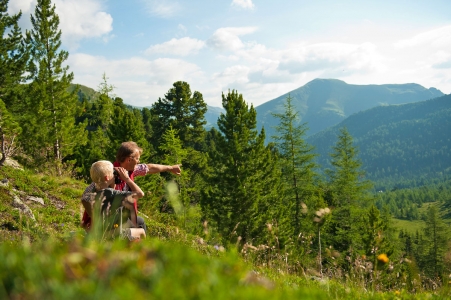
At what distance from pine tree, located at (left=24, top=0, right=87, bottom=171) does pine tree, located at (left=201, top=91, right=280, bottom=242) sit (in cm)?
1057

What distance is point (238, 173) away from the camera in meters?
25.4

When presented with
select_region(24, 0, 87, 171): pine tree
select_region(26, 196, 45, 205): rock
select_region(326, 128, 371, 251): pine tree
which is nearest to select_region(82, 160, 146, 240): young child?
select_region(26, 196, 45, 205): rock

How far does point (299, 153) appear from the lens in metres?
35.7

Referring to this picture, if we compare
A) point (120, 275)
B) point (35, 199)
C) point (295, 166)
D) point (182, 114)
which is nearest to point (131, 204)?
point (120, 275)

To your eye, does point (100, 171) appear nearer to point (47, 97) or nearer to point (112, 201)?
point (112, 201)

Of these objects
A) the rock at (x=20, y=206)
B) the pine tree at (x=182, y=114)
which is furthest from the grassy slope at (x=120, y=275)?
the pine tree at (x=182, y=114)

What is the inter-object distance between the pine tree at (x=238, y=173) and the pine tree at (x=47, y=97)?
1057 cm

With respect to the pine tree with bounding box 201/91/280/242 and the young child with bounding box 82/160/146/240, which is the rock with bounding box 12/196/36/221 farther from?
the pine tree with bounding box 201/91/280/242

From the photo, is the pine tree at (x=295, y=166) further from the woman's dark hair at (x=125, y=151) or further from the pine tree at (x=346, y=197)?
the woman's dark hair at (x=125, y=151)

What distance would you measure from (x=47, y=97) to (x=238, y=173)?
1382 cm

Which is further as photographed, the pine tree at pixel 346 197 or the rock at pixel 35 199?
the pine tree at pixel 346 197

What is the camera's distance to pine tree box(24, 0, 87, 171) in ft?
68.7

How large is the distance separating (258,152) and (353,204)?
17.9 m

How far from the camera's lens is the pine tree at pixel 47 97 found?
2094cm
